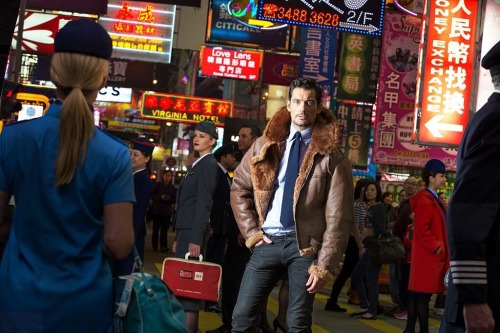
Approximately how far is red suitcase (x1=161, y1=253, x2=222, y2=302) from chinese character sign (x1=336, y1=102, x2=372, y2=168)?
52.1 ft

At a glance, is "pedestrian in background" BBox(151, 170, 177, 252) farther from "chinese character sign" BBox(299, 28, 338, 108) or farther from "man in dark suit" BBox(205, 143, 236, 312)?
"man in dark suit" BBox(205, 143, 236, 312)

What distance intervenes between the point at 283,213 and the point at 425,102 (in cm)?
873

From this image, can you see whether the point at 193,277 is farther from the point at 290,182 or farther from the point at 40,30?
the point at 40,30

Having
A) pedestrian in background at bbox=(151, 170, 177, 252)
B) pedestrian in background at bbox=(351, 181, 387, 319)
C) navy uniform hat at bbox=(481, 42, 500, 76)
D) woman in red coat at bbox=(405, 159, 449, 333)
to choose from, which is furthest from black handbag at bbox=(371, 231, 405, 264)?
pedestrian in background at bbox=(151, 170, 177, 252)

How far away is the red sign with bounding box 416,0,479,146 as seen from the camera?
46.2ft

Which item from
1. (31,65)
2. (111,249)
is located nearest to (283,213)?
(111,249)

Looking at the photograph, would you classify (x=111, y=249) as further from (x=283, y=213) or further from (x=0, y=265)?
(x=283, y=213)

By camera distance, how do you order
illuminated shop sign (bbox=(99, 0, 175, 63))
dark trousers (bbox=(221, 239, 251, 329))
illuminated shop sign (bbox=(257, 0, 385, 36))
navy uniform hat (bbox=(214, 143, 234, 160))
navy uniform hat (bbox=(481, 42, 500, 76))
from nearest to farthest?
navy uniform hat (bbox=(481, 42, 500, 76)) → dark trousers (bbox=(221, 239, 251, 329)) → navy uniform hat (bbox=(214, 143, 234, 160)) → illuminated shop sign (bbox=(257, 0, 385, 36)) → illuminated shop sign (bbox=(99, 0, 175, 63))

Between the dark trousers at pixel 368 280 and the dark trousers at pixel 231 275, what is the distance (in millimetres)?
2814

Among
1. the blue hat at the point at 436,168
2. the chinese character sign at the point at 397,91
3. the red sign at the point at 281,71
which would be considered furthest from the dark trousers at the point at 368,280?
the red sign at the point at 281,71

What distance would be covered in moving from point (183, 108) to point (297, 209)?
106 ft

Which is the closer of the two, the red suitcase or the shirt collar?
the shirt collar

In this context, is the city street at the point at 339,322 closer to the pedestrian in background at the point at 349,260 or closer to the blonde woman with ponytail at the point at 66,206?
the pedestrian in background at the point at 349,260

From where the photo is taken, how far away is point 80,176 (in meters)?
3.24
